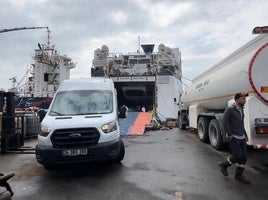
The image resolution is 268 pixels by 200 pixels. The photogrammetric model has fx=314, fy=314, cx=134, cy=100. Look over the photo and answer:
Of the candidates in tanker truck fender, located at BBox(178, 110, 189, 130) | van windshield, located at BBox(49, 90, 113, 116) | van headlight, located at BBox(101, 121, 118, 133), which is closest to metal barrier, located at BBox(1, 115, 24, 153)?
van windshield, located at BBox(49, 90, 113, 116)

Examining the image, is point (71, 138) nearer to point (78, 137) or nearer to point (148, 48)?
point (78, 137)

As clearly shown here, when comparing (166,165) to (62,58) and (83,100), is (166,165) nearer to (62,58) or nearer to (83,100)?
(83,100)

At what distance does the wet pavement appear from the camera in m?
5.79

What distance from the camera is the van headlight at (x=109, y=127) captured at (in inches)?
284

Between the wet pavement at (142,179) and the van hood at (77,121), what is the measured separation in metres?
1.19

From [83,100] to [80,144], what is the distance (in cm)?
165

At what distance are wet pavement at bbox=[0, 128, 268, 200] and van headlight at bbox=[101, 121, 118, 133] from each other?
1044 mm

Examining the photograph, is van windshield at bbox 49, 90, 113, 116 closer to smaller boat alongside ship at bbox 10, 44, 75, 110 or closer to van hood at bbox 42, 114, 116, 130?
van hood at bbox 42, 114, 116, 130

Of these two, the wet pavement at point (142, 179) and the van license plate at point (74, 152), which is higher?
the van license plate at point (74, 152)

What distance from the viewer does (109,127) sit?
24.0 ft

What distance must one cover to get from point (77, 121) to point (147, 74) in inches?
768

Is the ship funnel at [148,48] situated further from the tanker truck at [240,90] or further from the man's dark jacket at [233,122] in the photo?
the man's dark jacket at [233,122]

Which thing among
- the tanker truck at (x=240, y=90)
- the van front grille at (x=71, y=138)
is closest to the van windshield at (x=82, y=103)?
the van front grille at (x=71, y=138)

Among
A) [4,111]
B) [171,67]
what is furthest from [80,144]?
[171,67]
